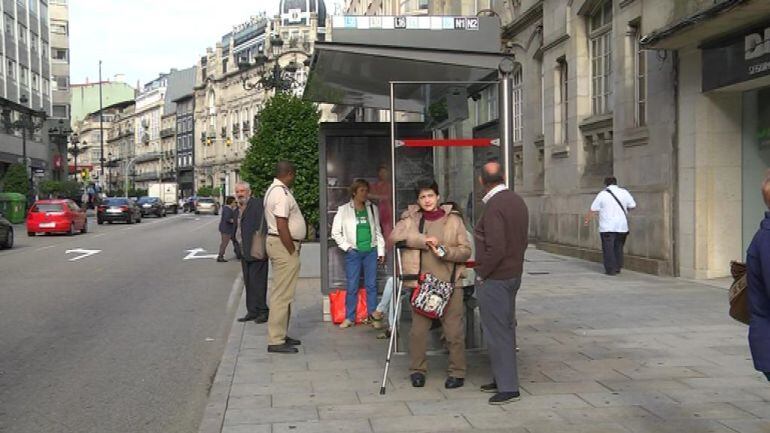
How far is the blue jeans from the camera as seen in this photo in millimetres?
9086

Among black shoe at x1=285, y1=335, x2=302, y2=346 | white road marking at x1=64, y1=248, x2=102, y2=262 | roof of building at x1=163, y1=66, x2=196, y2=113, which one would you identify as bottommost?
black shoe at x1=285, y1=335, x2=302, y2=346

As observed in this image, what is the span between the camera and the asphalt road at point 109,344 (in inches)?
239

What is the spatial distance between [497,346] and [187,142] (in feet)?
405

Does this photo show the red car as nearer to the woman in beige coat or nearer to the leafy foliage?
the leafy foliage

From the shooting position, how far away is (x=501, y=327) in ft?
19.4

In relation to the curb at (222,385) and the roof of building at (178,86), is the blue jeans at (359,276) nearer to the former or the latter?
the curb at (222,385)

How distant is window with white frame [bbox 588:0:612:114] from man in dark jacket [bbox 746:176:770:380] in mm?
13183

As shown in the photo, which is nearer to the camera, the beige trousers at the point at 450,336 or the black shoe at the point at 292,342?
the beige trousers at the point at 450,336

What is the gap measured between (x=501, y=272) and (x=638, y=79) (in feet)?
34.1

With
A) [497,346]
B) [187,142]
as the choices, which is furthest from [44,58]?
[497,346]

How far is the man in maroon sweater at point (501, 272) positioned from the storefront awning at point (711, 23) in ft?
20.5

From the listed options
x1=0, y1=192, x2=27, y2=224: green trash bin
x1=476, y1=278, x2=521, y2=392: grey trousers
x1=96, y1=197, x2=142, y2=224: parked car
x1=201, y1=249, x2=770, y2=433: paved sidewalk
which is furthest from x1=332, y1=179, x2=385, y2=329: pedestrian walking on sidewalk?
x1=96, y1=197, x2=142, y2=224: parked car

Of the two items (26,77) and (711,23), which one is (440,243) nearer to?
(711,23)

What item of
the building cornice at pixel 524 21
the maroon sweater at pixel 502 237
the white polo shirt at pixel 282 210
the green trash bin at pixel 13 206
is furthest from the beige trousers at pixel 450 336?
the green trash bin at pixel 13 206
